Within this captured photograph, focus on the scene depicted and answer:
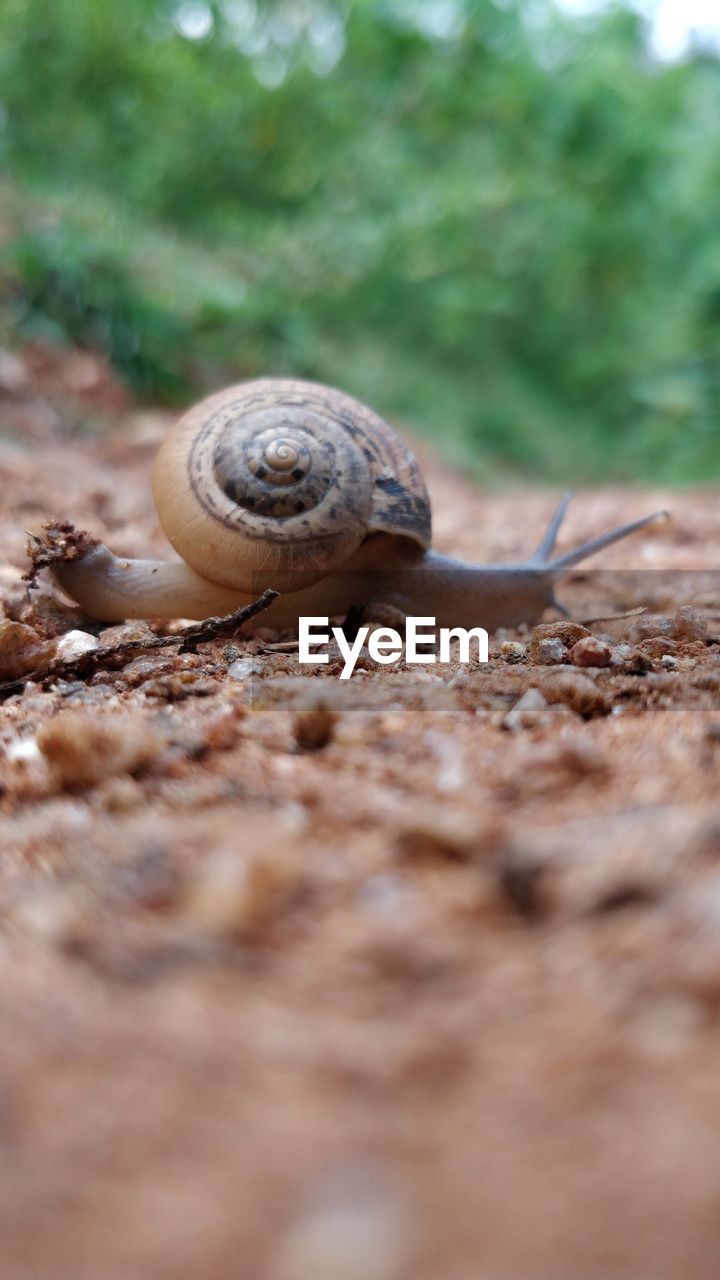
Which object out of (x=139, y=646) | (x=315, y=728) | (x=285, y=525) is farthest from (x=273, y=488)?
(x=315, y=728)

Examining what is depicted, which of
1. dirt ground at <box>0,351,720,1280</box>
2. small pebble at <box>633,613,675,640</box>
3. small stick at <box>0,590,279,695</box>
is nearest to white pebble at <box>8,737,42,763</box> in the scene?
dirt ground at <box>0,351,720,1280</box>

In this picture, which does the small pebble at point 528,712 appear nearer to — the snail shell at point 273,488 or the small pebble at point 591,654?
the small pebble at point 591,654

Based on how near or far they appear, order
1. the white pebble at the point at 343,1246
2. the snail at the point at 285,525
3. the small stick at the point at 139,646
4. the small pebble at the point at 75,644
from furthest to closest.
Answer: the snail at the point at 285,525, the small pebble at the point at 75,644, the small stick at the point at 139,646, the white pebble at the point at 343,1246

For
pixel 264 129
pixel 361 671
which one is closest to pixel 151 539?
pixel 361 671

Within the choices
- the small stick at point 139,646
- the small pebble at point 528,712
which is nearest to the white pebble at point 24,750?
the small stick at point 139,646

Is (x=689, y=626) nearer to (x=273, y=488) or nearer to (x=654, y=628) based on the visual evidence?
(x=654, y=628)
